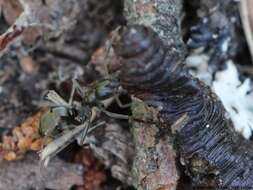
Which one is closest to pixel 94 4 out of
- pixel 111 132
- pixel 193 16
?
pixel 193 16

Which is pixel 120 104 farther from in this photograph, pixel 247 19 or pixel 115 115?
pixel 247 19

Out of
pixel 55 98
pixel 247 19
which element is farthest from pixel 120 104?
pixel 247 19

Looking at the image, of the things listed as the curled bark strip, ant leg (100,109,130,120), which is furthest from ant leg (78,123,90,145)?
the curled bark strip

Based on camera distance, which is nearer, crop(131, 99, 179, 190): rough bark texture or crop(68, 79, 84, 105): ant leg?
crop(131, 99, 179, 190): rough bark texture

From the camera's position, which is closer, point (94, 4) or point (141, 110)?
point (141, 110)

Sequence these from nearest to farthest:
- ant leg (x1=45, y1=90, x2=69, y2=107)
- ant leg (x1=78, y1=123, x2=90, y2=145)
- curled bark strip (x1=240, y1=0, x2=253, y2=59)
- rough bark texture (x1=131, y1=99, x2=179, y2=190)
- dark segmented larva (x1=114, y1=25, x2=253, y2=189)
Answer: dark segmented larva (x1=114, y1=25, x2=253, y2=189) → rough bark texture (x1=131, y1=99, x2=179, y2=190) → ant leg (x1=78, y1=123, x2=90, y2=145) → ant leg (x1=45, y1=90, x2=69, y2=107) → curled bark strip (x1=240, y1=0, x2=253, y2=59)

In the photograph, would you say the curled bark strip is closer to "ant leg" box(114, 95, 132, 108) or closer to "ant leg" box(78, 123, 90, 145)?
"ant leg" box(114, 95, 132, 108)

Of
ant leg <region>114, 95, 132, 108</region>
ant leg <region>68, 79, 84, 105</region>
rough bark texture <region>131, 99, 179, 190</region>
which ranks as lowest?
rough bark texture <region>131, 99, 179, 190</region>

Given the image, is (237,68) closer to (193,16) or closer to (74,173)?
(193,16)
